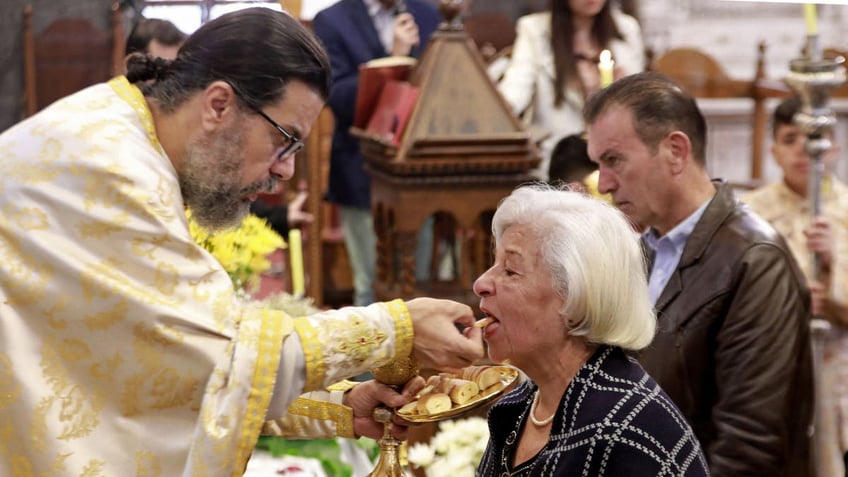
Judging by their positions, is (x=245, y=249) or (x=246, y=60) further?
(x=245, y=249)

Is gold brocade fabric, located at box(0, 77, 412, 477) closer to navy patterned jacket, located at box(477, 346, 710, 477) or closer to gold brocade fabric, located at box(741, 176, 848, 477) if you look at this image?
navy patterned jacket, located at box(477, 346, 710, 477)

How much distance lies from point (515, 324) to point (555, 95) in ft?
10.3

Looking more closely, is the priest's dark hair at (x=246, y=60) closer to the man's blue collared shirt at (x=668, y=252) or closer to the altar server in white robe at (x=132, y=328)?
the altar server in white robe at (x=132, y=328)

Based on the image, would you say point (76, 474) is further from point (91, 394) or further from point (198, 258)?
point (198, 258)

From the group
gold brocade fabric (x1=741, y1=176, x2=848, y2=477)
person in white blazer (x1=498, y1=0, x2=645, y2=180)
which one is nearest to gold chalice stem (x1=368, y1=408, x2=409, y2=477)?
gold brocade fabric (x1=741, y1=176, x2=848, y2=477)

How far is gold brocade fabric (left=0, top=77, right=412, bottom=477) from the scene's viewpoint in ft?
7.80

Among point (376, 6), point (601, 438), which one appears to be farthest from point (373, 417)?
point (376, 6)

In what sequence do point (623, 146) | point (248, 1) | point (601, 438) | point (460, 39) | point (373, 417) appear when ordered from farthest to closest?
point (248, 1) < point (460, 39) < point (623, 146) < point (373, 417) < point (601, 438)

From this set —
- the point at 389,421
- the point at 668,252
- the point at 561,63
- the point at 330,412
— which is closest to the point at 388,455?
the point at 389,421

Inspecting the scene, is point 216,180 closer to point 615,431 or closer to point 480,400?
point 480,400

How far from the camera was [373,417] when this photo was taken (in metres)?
2.77

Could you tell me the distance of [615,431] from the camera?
2326mm

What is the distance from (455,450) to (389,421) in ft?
3.35

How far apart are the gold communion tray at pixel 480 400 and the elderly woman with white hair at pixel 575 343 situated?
0.22 feet
